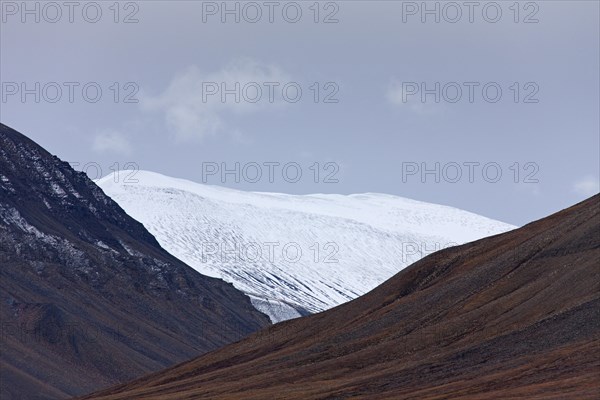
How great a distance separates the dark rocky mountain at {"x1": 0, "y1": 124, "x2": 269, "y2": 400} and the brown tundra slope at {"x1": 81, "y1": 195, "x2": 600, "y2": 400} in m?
25.4

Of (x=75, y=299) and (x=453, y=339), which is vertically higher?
(x=75, y=299)

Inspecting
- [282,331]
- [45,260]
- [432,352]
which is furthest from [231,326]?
[432,352]

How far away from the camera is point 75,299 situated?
164m

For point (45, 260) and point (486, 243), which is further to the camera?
point (45, 260)

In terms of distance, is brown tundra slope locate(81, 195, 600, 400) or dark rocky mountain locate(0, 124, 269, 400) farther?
dark rocky mountain locate(0, 124, 269, 400)

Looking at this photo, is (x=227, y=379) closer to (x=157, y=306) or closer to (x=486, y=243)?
(x=486, y=243)

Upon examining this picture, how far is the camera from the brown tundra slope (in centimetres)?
7950

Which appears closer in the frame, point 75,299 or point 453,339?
point 453,339

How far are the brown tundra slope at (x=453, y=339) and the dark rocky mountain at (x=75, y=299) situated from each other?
25.4 m

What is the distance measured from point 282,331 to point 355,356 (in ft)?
80.2

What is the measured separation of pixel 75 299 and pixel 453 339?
8187cm

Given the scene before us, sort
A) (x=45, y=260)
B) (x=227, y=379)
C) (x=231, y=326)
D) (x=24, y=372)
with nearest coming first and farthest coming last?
(x=227, y=379) < (x=24, y=372) < (x=45, y=260) < (x=231, y=326)

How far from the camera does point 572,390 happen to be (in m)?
70.2

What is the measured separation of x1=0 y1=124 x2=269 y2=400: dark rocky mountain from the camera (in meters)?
146
